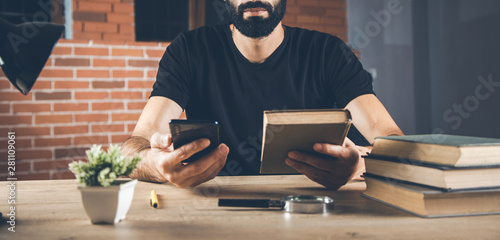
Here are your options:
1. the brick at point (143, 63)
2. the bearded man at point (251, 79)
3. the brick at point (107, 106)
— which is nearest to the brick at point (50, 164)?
the brick at point (107, 106)

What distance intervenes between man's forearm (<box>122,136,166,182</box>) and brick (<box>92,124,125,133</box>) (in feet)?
4.44

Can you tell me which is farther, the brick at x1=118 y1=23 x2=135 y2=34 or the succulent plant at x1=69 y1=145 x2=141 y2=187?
the brick at x1=118 y1=23 x2=135 y2=34

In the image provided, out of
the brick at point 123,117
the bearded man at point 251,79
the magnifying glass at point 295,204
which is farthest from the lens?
the brick at point 123,117

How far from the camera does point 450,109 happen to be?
2.47 meters

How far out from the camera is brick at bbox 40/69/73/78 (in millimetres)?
2322

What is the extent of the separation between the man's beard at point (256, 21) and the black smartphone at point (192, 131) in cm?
73

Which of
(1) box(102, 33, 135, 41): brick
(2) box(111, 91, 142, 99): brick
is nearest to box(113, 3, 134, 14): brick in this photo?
(1) box(102, 33, 135, 41): brick

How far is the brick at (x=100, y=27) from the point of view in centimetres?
265

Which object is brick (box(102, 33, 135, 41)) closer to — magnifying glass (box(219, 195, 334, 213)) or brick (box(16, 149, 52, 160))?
brick (box(16, 149, 52, 160))

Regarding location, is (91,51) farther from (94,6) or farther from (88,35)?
(94,6)

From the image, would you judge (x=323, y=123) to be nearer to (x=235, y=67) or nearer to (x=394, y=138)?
(x=394, y=138)

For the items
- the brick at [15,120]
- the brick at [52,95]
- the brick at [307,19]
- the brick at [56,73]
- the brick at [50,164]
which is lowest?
the brick at [50,164]

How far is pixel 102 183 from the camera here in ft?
2.02

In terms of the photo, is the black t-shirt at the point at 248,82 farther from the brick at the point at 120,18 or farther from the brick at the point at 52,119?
the brick at the point at 120,18
